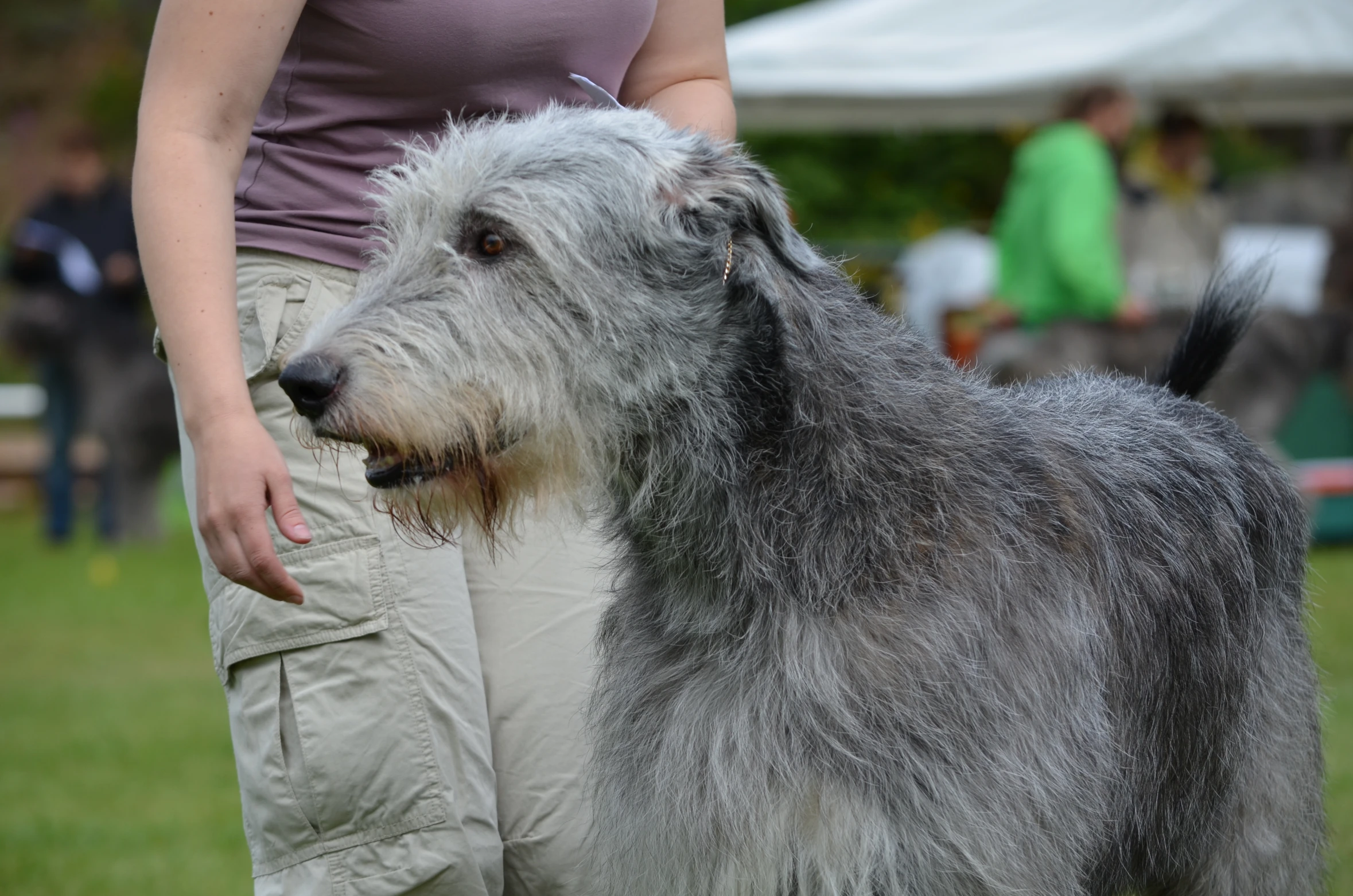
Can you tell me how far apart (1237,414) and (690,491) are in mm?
9146

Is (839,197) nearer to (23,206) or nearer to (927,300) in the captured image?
(927,300)

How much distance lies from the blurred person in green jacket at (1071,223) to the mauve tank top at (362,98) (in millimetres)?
6765

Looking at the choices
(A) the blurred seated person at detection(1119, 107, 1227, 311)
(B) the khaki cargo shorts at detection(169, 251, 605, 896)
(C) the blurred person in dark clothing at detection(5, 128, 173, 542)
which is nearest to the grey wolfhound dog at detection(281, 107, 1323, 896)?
(B) the khaki cargo shorts at detection(169, 251, 605, 896)

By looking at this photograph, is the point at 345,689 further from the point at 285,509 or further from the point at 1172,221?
the point at 1172,221

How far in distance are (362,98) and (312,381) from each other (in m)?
0.76

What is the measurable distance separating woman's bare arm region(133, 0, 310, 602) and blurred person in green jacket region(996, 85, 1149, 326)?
24.0 feet

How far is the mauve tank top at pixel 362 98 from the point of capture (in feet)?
9.29

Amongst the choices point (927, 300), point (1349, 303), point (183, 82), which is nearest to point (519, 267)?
point (183, 82)

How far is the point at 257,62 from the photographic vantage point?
103 inches

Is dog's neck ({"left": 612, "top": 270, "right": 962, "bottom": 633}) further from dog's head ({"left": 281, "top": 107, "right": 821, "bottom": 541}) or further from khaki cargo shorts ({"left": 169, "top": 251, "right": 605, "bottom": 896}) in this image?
khaki cargo shorts ({"left": 169, "top": 251, "right": 605, "bottom": 896})

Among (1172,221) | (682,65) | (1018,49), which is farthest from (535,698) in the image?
(1018,49)

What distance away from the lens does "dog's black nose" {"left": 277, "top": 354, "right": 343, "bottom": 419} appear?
2391 mm

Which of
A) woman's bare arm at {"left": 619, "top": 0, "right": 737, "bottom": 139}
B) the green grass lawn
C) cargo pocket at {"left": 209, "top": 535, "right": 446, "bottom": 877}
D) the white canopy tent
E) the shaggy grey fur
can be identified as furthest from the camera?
the white canopy tent

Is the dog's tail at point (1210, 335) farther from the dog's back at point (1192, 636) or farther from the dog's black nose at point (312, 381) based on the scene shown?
the dog's black nose at point (312, 381)
